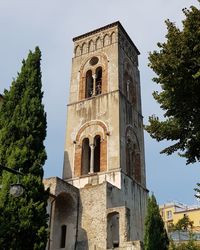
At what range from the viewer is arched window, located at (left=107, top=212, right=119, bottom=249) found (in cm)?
2452

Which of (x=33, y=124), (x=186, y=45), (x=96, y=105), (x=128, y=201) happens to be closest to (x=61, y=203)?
(x=128, y=201)

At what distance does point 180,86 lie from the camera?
1145 cm

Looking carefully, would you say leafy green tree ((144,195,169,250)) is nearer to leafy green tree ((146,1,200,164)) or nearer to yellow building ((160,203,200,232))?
leafy green tree ((146,1,200,164))

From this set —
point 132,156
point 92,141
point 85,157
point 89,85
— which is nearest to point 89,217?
point 85,157

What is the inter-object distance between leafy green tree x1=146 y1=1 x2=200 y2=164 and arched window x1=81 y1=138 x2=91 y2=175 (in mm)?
17792

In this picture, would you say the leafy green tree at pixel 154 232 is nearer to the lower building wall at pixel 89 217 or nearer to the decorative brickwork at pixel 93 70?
the lower building wall at pixel 89 217

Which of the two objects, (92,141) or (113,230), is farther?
(92,141)

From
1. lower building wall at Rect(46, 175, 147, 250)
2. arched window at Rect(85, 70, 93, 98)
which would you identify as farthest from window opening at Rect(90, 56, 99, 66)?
lower building wall at Rect(46, 175, 147, 250)

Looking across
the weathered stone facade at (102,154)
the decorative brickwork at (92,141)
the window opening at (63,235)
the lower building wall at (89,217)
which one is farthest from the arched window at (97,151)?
the window opening at (63,235)

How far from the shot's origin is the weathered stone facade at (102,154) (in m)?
25.1

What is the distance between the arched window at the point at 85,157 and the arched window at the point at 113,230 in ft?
16.1

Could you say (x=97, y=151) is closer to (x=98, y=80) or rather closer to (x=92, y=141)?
(x=92, y=141)

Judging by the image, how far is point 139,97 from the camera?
36312 millimetres

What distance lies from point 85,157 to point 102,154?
6.23ft
